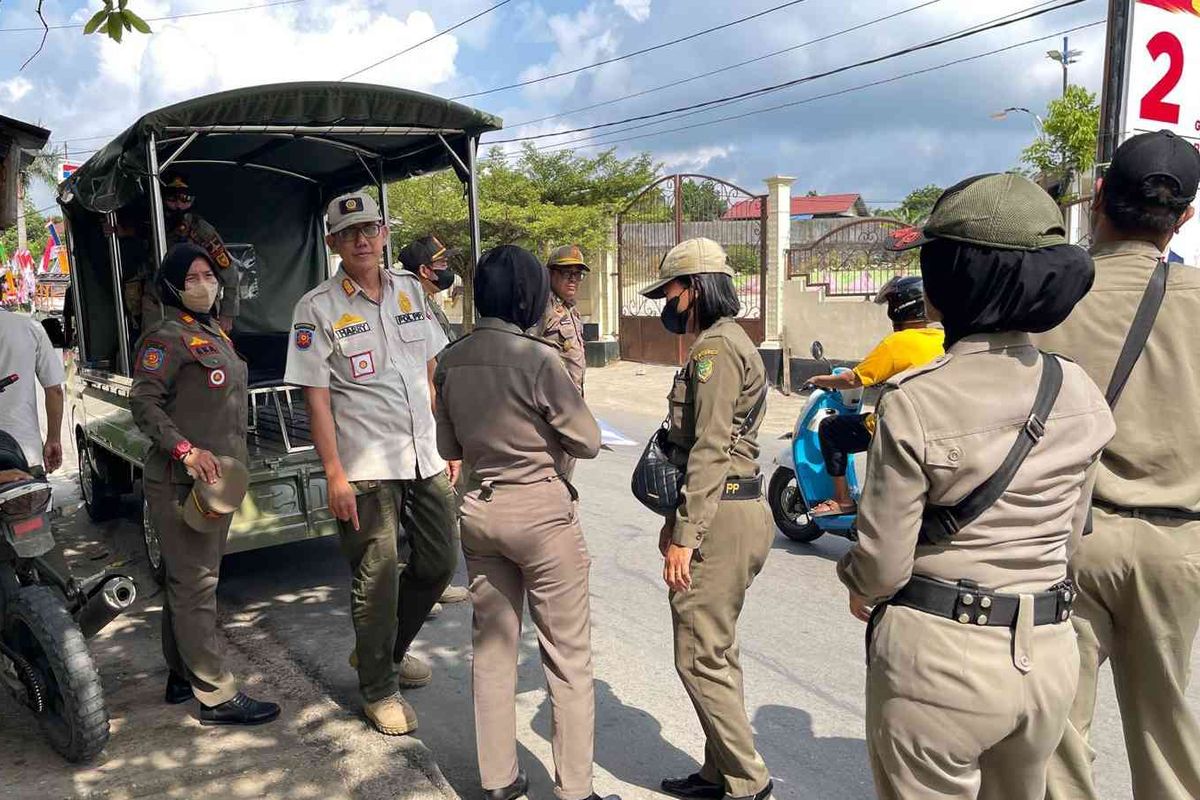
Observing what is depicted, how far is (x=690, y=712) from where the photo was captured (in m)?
3.72

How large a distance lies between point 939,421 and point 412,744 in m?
2.46

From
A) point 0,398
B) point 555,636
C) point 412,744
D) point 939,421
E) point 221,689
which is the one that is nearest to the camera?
point 939,421

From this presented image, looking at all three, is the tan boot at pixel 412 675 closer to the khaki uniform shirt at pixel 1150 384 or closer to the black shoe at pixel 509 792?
the black shoe at pixel 509 792

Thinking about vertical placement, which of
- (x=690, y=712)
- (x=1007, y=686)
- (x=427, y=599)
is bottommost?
(x=690, y=712)

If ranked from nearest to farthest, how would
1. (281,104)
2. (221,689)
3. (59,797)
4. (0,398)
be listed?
(59,797), (221,689), (0,398), (281,104)

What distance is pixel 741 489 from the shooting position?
2.86m

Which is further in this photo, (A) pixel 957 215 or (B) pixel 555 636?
(B) pixel 555 636

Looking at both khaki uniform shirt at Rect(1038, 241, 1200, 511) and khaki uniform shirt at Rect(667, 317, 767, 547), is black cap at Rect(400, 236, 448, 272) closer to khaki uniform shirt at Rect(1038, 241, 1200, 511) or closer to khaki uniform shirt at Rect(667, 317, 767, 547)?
khaki uniform shirt at Rect(667, 317, 767, 547)

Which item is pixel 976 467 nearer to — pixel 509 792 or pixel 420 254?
pixel 509 792

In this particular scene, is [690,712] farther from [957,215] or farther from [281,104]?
[281,104]

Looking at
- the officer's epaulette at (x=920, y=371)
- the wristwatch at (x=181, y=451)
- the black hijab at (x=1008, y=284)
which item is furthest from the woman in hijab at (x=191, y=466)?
the black hijab at (x=1008, y=284)

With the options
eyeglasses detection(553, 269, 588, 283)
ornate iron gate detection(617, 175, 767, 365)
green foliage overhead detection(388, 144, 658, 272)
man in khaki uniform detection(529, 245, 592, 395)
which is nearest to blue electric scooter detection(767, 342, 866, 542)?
man in khaki uniform detection(529, 245, 592, 395)

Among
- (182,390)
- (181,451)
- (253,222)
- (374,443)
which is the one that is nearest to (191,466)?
(181,451)

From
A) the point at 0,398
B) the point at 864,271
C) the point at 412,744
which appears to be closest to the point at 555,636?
the point at 412,744
